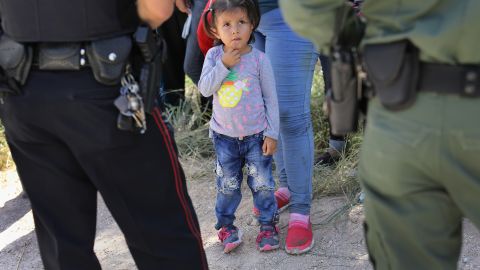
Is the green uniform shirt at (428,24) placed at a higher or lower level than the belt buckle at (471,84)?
higher

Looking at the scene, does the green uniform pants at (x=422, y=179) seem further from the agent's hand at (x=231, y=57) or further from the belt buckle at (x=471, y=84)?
the agent's hand at (x=231, y=57)

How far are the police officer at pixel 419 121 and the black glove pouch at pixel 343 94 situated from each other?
0.07m

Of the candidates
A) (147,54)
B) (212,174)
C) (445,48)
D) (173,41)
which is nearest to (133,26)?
(147,54)

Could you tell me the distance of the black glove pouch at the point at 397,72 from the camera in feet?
5.06

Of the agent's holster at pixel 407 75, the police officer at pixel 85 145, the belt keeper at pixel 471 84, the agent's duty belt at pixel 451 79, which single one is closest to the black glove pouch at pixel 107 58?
the police officer at pixel 85 145

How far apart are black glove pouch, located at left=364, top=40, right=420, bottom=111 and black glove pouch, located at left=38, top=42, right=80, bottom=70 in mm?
879

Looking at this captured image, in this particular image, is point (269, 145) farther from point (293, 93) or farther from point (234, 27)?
point (234, 27)

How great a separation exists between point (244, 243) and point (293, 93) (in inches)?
33.0

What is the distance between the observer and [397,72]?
155 cm

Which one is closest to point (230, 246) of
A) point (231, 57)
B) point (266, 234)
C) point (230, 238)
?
point (230, 238)

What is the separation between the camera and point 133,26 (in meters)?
2.01

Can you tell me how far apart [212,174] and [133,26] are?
2.21 meters

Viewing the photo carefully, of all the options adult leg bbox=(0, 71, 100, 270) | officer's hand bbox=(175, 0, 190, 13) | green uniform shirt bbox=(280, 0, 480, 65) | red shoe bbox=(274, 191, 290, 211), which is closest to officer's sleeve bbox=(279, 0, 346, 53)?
green uniform shirt bbox=(280, 0, 480, 65)

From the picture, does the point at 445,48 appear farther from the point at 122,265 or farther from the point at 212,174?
the point at 212,174
